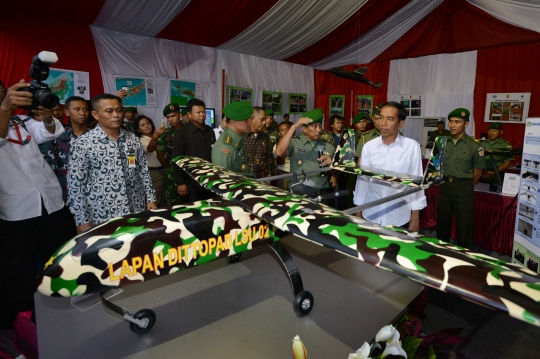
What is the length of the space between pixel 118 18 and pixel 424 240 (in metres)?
6.36

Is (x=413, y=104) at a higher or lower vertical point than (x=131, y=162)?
higher

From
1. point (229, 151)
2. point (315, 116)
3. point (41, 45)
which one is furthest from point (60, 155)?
point (41, 45)

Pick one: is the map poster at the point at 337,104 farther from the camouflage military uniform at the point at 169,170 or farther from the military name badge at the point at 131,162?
the military name badge at the point at 131,162

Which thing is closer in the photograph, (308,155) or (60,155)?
(60,155)

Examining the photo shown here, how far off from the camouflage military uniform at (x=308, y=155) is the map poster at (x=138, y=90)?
4.33m

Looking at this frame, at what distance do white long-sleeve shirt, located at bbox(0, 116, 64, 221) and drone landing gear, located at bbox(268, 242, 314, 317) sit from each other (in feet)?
5.32

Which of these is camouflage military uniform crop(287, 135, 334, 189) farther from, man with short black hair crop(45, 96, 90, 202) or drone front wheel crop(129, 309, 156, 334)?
drone front wheel crop(129, 309, 156, 334)

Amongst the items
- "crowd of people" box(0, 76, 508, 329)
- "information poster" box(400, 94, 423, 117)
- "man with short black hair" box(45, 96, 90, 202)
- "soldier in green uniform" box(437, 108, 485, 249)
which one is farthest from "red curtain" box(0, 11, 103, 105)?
"information poster" box(400, 94, 423, 117)

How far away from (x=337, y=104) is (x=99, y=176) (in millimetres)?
9301

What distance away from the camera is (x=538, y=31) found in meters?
6.17

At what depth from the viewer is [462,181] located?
341 centimetres

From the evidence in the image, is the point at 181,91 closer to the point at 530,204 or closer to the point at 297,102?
the point at 297,102

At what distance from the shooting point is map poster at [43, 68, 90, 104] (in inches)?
208

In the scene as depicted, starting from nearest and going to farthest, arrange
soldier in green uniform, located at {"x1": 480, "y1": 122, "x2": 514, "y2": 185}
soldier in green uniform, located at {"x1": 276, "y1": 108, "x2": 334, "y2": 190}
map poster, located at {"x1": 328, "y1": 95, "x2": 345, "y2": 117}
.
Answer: soldier in green uniform, located at {"x1": 276, "y1": 108, "x2": 334, "y2": 190}
soldier in green uniform, located at {"x1": 480, "y1": 122, "x2": 514, "y2": 185}
map poster, located at {"x1": 328, "y1": 95, "x2": 345, "y2": 117}
